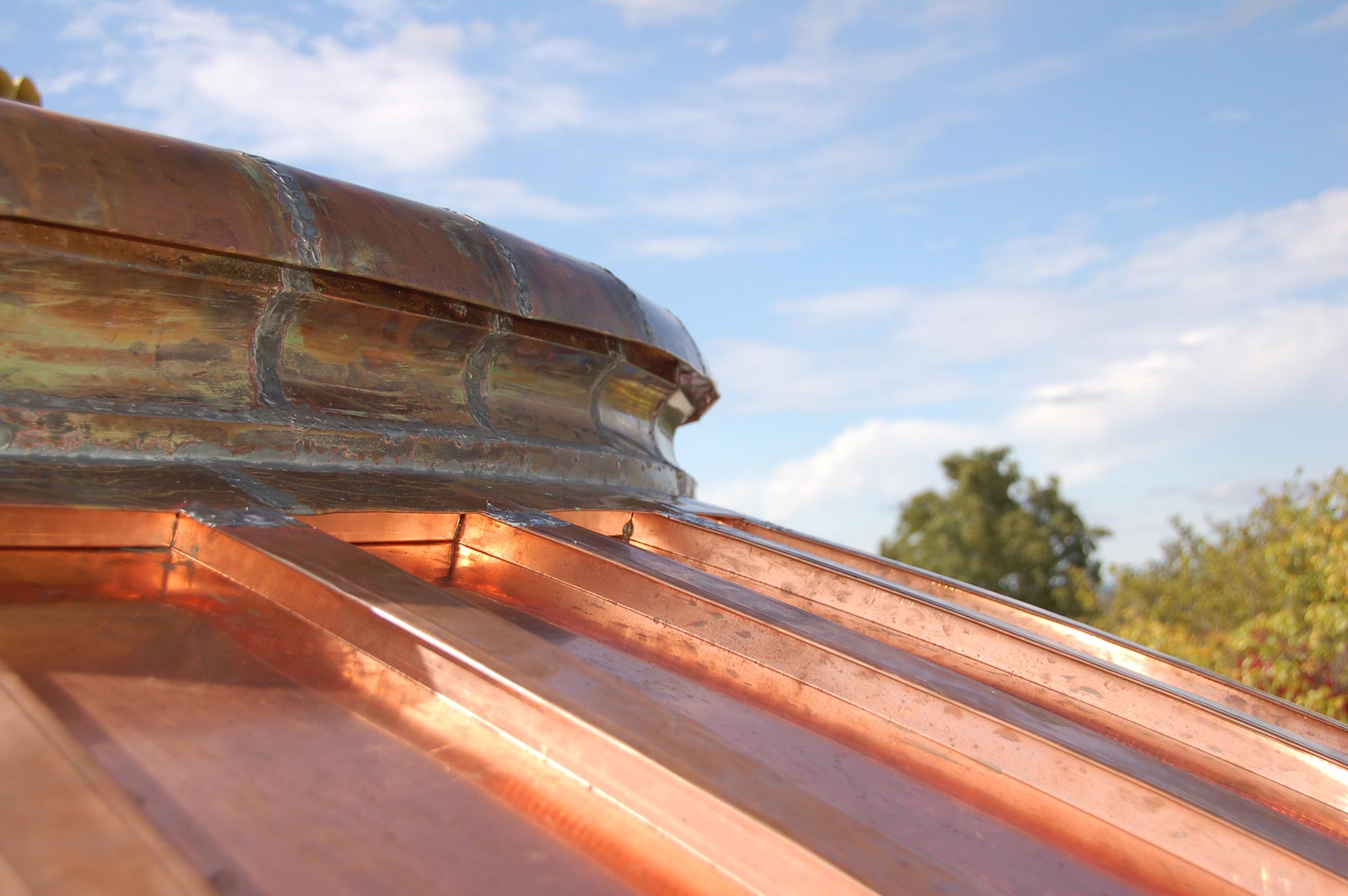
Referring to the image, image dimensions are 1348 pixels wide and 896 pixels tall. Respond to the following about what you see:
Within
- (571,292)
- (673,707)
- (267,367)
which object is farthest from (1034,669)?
(267,367)

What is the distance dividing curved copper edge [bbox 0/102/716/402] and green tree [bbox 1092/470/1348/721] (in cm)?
737

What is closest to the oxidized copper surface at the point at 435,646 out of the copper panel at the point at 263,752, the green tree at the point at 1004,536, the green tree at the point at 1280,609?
the copper panel at the point at 263,752

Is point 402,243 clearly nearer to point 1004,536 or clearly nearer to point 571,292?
point 571,292

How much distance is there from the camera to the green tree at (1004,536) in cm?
2431

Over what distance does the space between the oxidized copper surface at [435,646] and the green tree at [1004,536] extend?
23027 millimetres

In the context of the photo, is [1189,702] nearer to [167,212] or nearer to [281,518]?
[281,518]

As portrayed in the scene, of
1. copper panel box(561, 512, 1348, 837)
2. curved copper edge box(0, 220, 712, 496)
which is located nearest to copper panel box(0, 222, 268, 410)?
curved copper edge box(0, 220, 712, 496)

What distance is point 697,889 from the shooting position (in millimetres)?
833

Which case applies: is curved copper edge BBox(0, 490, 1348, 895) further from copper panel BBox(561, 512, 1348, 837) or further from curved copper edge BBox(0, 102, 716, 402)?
curved copper edge BBox(0, 102, 716, 402)

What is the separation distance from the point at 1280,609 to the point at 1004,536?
49.5 feet

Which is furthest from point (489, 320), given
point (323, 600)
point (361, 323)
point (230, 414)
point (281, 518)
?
point (323, 600)

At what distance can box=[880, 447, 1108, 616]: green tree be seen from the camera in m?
24.3

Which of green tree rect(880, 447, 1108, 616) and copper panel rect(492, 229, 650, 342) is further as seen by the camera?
green tree rect(880, 447, 1108, 616)

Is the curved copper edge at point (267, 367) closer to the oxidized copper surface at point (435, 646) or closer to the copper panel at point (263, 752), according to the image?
the oxidized copper surface at point (435, 646)
